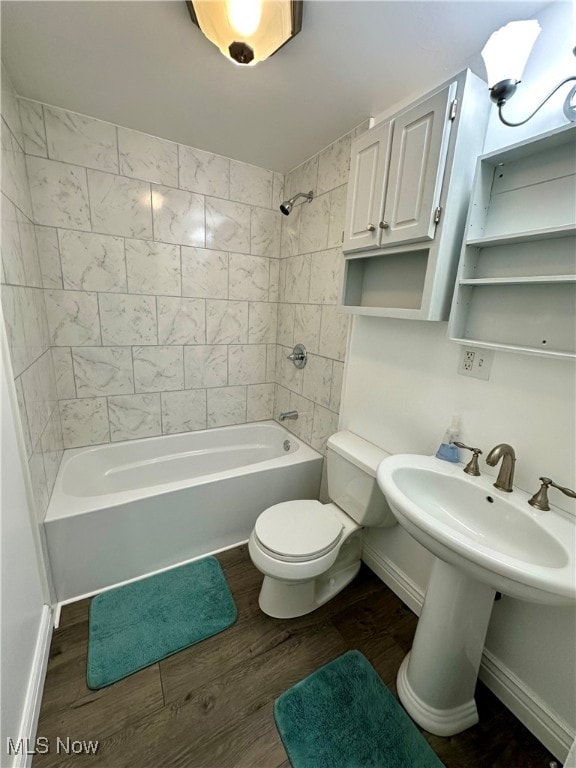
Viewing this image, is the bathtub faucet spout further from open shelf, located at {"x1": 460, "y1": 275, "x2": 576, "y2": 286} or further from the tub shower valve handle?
open shelf, located at {"x1": 460, "y1": 275, "x2": 576, "y2": 286}

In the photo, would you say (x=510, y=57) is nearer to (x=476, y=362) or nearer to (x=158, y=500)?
(x=476, y=362)

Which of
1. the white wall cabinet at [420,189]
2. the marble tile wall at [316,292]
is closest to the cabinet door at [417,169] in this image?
the white wall cabinet at [420,189]

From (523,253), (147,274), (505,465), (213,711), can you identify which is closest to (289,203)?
(147,274)

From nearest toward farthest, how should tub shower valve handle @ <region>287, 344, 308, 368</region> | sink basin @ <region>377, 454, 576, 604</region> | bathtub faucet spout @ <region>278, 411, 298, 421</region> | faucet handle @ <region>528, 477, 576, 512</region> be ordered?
A: sink basin @ <region>377, 454, 576, 604</region>
faucet handle @ <region>528, 477, 576, 512</region>
tub shower valve handle @ <region>287, 344, 308, 368</region>
bathtub faucet spout @ <region>278, 411, 298, 421</region>

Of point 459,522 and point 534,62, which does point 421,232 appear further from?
point 459,522

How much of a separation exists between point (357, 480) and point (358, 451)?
142 millimetres

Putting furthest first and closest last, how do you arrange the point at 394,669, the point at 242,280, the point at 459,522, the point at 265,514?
the point at 242,280
the point at 265,514
the point at 394,669
the point at 459,522

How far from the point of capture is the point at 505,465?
1.03 m

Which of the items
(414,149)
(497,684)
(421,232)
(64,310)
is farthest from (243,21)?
(497,684)

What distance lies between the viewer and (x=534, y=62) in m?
1.02

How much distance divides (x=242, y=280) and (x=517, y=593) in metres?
2.18

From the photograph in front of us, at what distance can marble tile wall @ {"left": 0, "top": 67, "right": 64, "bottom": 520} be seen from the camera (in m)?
1.19

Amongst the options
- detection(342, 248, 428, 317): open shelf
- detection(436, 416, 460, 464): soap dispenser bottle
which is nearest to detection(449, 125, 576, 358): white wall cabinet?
detection(342, 248, 428, 317): open shelf

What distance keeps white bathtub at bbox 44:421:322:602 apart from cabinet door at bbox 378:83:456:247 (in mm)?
1427
